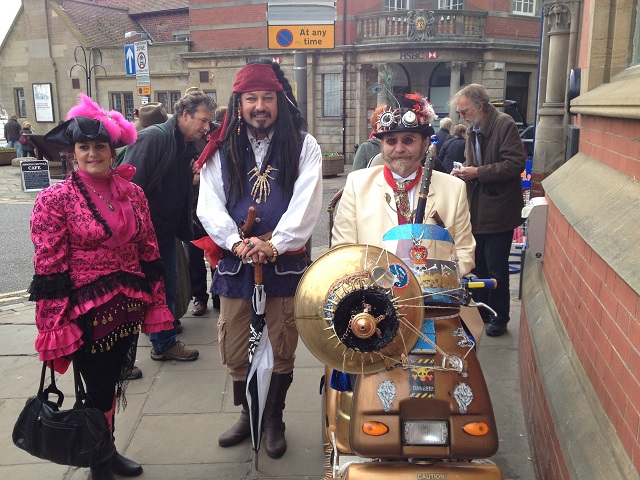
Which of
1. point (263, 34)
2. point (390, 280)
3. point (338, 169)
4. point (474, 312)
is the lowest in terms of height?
point (338, 169)

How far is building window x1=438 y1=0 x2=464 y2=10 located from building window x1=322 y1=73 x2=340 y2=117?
518cm

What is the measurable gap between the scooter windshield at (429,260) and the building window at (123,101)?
30.9 m

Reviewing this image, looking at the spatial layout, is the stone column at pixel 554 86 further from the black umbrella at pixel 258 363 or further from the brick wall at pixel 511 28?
the brick wall at pixel 511 28

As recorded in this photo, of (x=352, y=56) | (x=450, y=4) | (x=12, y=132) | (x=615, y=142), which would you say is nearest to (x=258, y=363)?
(x=615, y=142)

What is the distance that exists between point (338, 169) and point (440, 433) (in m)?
17.9

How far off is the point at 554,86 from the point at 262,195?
6.80 meters

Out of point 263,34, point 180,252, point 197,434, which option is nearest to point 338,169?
point 263,34

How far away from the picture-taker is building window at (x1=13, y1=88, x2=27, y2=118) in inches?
1379

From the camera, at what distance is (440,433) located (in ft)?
7.41

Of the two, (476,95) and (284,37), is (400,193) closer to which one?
(476,95)

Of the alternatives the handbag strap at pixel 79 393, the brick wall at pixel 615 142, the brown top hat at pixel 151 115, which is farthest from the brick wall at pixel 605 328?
the brown top hat at pixel 151 115

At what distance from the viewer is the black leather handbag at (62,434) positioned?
2.80 metres

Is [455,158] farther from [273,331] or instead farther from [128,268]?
[128,268]

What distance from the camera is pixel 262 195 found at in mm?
3400
